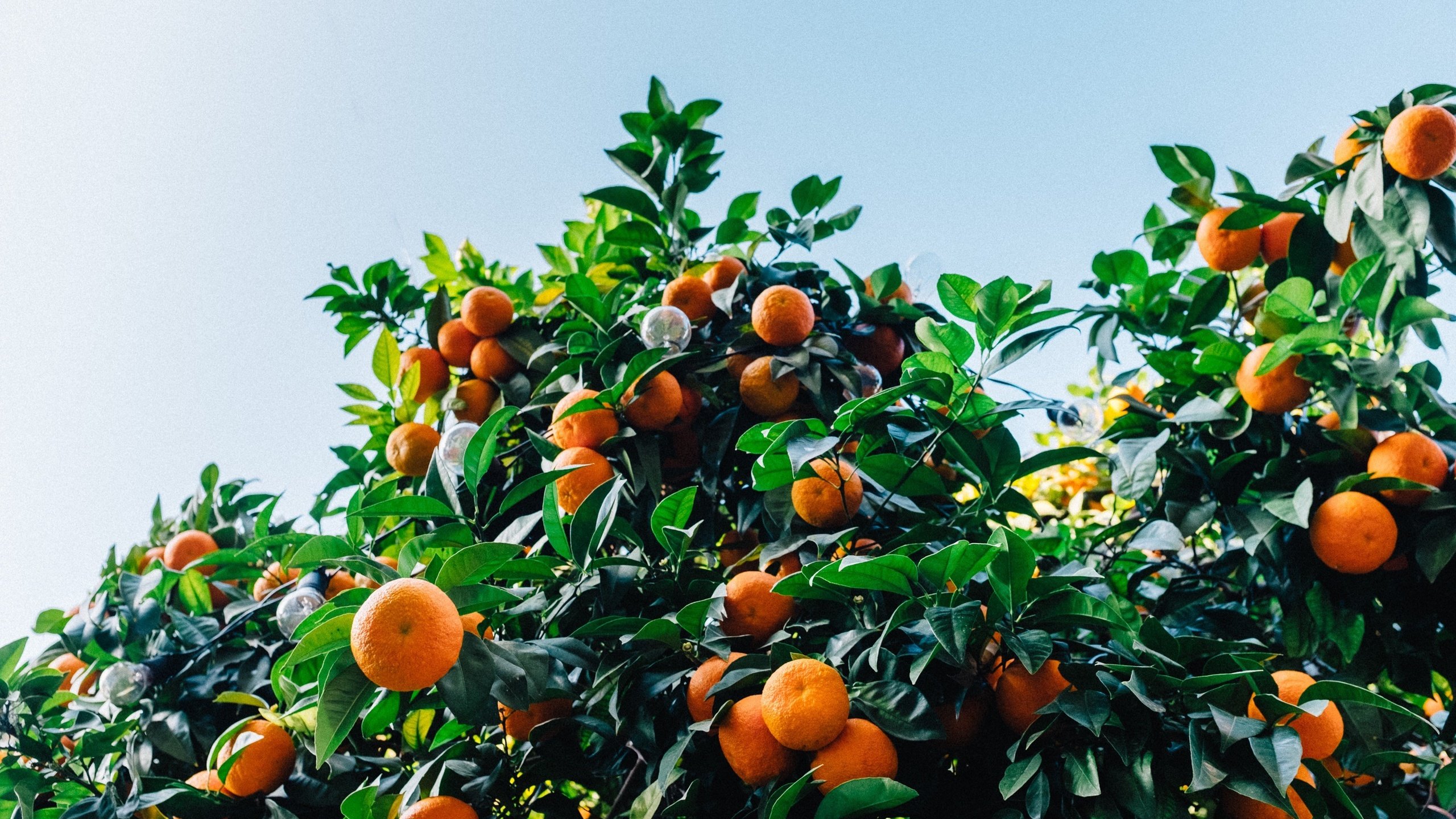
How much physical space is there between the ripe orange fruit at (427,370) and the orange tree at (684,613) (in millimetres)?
11

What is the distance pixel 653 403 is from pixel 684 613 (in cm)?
52

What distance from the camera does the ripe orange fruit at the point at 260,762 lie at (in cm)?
146

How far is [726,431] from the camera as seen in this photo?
5.71 ft

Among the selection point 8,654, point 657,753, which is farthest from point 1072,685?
point 8,654

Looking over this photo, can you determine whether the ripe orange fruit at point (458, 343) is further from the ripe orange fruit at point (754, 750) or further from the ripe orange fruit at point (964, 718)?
the ripe orange fruit at point (964, 718)

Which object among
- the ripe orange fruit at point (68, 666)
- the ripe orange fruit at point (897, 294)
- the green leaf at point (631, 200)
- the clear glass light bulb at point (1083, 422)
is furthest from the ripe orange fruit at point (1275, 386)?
the ripe orange fruit at point (68, 666)

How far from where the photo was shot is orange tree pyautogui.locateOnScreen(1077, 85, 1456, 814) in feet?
5.08

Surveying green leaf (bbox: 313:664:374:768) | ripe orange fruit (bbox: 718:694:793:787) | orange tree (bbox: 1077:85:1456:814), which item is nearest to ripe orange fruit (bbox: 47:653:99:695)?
green leaf (bbox: 313:664:374:768)

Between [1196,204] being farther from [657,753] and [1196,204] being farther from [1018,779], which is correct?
[657,753]

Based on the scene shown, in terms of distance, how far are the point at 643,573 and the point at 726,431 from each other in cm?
37

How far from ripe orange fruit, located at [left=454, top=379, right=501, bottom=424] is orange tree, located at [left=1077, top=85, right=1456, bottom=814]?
1.26 meters

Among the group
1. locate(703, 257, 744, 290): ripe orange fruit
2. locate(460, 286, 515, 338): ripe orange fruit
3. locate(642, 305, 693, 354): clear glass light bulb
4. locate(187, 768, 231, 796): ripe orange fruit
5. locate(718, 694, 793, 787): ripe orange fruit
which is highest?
locate(460, 286, 515, 338): ripe orange fruit

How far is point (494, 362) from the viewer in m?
2.05

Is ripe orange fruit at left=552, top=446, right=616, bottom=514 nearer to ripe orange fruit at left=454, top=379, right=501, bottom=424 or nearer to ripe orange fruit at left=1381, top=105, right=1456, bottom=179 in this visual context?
ripe orange fruit at left=454, top=379, right=501, bottom=424
